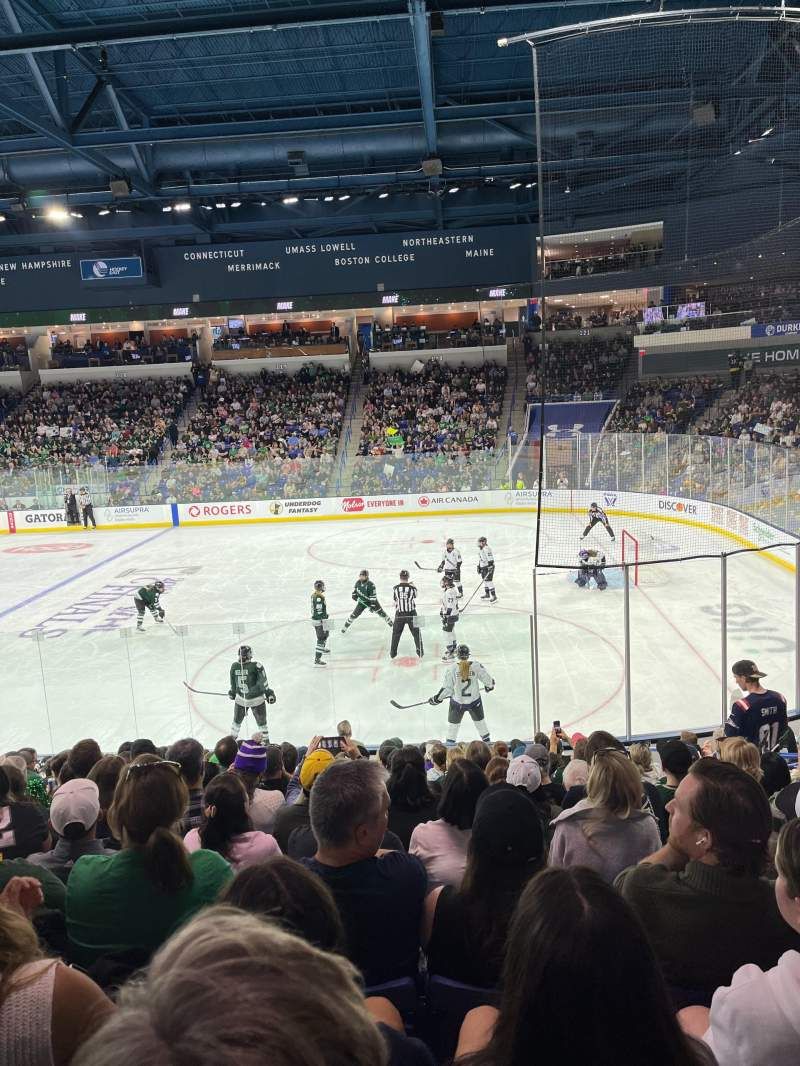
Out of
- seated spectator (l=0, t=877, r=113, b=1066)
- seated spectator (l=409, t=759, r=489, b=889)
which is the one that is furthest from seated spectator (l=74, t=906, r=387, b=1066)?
seated spectator (l=409, t=759, r=489, b=889)

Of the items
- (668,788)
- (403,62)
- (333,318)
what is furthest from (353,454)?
(668,788)

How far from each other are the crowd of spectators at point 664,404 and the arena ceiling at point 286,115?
3.47 metres

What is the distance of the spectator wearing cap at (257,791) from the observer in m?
4.16

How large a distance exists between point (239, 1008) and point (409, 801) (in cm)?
326

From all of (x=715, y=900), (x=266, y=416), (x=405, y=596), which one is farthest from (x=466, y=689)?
(x=266, y=416)

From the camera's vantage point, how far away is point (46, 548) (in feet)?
69.1

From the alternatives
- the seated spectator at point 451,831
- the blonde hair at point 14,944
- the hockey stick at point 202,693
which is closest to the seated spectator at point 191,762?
the seated spectator at point 451,831

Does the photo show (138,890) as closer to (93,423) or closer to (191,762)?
(191,762)

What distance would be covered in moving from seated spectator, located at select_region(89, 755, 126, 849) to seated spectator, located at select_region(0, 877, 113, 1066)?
9.71ft

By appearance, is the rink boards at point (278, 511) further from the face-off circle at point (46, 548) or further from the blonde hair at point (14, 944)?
the blonde hair at point (14, 944)

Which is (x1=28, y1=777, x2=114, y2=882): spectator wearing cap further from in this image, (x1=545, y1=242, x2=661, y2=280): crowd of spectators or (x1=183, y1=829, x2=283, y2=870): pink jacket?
(x1=545, y1=242, x2=661, y2=280): crowd of spectators

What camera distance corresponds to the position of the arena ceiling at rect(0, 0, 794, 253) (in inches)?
441

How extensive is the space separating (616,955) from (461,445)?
2659 cm

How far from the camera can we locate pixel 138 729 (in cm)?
832
